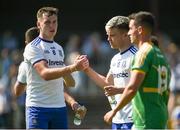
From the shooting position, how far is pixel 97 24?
30.0 m

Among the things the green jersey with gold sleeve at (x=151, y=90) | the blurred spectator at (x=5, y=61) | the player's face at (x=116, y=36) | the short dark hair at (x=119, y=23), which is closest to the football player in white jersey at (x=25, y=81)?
the player's face at (x=116, y=36)

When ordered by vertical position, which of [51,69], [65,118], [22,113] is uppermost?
[51,69]

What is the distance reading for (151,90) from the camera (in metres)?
9.33

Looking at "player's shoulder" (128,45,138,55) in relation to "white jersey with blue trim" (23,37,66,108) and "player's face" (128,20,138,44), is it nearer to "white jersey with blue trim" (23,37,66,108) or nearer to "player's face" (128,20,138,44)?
"white jersey with blue trim" (23,37,66,108)

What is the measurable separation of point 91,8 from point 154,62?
21211 mm

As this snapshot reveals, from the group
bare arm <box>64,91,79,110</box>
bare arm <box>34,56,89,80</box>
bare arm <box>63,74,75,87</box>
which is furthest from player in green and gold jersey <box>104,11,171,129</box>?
bare arm <box>63,74,75,87</box>

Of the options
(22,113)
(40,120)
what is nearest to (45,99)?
(40,120)

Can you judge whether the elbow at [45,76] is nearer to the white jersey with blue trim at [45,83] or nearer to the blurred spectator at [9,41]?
the white jersey with blue trim at [45,83]

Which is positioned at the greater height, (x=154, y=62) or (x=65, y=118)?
(x=154, y=62)

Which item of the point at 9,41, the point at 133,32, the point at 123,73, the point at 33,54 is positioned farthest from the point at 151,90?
the point at 9,41

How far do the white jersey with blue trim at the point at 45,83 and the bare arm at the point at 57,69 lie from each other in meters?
0.27

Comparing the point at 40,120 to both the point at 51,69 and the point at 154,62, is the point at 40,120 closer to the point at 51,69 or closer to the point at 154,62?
the point at 51,69

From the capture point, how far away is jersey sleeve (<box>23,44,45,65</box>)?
10.6 m

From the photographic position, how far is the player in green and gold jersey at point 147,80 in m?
9.24
